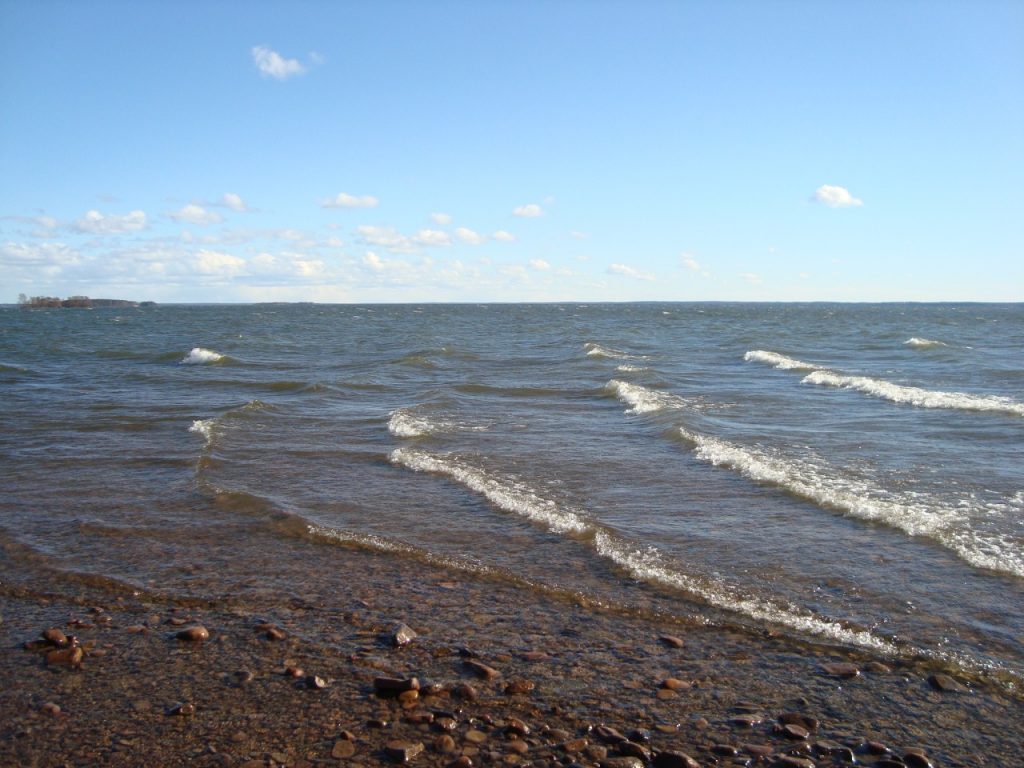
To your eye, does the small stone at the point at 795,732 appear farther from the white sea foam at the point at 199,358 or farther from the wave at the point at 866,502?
the white sea foam at the point at 199,358

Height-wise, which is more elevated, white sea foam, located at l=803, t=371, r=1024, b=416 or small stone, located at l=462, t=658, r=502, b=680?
white sea foam, located at l=803, t=371, r=1024, b=416

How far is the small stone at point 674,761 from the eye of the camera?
4.69m

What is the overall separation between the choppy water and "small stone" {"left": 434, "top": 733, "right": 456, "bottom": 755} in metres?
2.69

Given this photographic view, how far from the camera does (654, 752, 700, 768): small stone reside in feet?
15.4

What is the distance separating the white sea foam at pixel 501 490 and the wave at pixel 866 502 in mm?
3476

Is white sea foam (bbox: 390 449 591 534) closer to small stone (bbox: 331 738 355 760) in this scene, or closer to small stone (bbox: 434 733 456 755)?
small stone (bbox: 434 733 456 755)

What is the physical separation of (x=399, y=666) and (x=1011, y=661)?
4722 millimetres

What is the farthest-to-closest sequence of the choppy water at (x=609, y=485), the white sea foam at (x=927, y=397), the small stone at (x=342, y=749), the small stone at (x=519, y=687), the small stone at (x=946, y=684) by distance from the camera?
the white sea foam at (x=927, y=397) < the choppy water at (x=609, y=485) < the small stone at (x=946, y=684) < the small stone at (x=519, y=687) < the small stone at (x=342, y=749)

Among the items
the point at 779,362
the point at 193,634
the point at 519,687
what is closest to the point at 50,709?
the point at 193,634

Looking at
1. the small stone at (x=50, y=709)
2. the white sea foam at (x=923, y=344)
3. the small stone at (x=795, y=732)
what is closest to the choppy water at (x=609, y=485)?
the small stone at (x=795, y=732)

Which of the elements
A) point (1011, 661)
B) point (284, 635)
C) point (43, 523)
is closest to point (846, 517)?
point (1011, 661)

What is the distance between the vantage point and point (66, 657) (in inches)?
235

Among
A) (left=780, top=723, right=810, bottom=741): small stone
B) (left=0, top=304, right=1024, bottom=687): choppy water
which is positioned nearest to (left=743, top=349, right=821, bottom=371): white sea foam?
(left=0, top=304, right=1024, bottom=687): choppy water

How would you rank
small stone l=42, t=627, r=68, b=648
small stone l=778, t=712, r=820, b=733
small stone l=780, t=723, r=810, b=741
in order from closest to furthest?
small stone l=780, t=723, r=810, b=741
small stone l=778, t=712, r=820, b=733
small stone l=42, t=627, r=68, b=648
